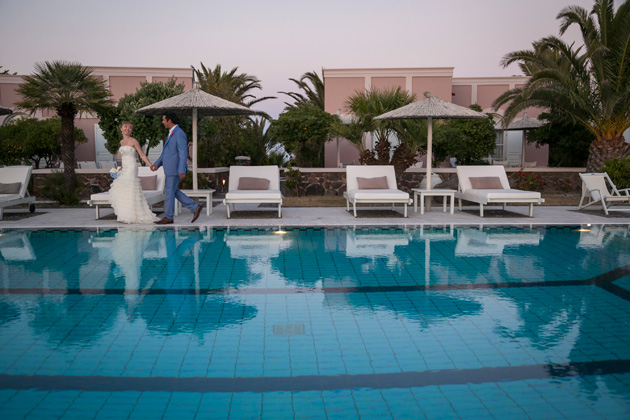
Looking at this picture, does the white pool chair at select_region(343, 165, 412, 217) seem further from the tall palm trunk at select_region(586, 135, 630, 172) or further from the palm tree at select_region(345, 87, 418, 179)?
the tall palm trunk at select_region(586, 135, 630, 172)

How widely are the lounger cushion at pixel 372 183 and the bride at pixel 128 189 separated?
15.0 feet

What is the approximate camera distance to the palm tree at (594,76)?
45.4 ft

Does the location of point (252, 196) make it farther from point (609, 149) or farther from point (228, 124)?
point (228, 124)

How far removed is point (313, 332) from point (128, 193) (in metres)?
6.43

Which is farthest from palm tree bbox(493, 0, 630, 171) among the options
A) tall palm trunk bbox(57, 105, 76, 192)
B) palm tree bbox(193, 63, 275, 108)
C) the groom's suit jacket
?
palm tree bbox(193, 63, 275, 108)

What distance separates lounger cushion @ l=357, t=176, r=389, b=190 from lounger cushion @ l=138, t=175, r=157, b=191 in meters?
4.37

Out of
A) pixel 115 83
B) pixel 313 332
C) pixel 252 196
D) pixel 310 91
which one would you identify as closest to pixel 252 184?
pixel 252 196

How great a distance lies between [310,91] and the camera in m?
27.3

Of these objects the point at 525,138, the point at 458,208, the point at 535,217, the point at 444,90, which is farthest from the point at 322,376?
the point at 444,90

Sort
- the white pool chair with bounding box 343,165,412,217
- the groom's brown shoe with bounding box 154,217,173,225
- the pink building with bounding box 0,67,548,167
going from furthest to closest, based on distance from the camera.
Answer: the pink building with bounding box 0,67,548,167 < the white pool chair with bounding box 343,165,412,217 < the groom's brown shoe with bounding box 154,217,173,225

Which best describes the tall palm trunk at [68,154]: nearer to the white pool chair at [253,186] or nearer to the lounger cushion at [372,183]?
the white pool chair at [253,186]

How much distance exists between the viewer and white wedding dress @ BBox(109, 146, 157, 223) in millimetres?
9797

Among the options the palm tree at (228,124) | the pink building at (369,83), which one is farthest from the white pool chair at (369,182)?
the pink building at (369,83)

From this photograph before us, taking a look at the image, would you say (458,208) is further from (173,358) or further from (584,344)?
(173,358)
